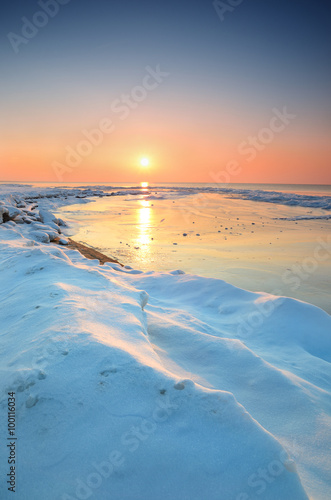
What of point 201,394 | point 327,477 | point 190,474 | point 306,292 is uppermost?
point 201,394

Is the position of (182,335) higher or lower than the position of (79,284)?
lower

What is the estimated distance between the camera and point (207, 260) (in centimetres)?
560

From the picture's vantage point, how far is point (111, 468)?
99 centimetres

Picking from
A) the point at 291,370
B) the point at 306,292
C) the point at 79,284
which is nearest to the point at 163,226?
the point at 306,292

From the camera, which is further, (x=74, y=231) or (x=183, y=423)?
(x=74, y=231)

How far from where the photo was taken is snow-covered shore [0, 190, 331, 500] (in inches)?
38.0

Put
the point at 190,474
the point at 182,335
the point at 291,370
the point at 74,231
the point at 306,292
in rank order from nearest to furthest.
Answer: the point at 190,474 → the point at 291,370 → the point at 182,335 → the point at 306,292 → the point at 74,231

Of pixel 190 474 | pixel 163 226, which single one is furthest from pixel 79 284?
pixel 163 226

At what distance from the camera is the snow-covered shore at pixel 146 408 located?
965 millimetres

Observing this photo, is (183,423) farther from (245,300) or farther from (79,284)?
(245,300)

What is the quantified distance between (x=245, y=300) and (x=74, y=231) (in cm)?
717

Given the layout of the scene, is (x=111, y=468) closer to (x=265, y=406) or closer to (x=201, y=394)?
(x=201, y=394)

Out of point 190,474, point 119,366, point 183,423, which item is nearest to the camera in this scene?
point 190,474

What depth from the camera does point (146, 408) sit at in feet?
3.79
